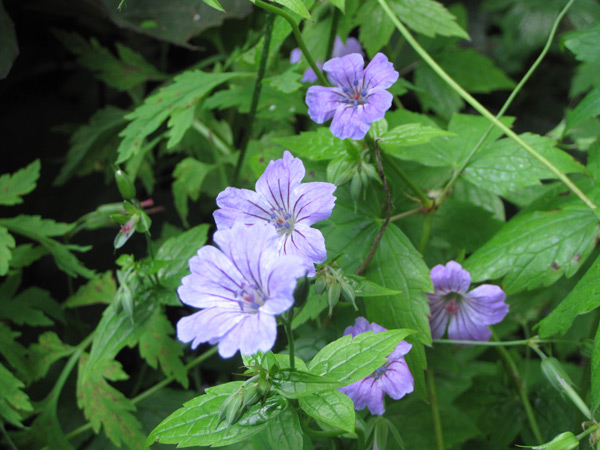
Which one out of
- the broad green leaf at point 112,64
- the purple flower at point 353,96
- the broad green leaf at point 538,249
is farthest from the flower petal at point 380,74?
the broad green leaf at point 112,64

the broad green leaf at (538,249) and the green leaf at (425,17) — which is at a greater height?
the green leaf at (425,17)

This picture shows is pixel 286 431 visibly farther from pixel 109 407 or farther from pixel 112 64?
pixel 112 64

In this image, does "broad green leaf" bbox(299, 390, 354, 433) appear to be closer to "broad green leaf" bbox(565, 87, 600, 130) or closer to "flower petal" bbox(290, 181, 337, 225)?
"flower petal" bbox(290, 181, 337, 225)

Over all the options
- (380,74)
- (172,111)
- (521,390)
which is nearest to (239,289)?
(380,74)

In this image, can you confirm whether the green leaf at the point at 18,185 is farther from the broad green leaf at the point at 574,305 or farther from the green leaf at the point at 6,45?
the broad green leaf at the point at 574,305

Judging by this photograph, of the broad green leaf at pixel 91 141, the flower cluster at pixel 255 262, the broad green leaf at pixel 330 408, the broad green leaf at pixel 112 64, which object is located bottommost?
the broad green leaf at pixel 91 141

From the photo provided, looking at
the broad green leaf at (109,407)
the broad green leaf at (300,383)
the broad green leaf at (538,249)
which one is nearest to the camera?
the broad green leaf at (300,383)

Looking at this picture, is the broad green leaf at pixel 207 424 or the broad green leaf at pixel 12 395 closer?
the broad green leaf at pixel 207 424
